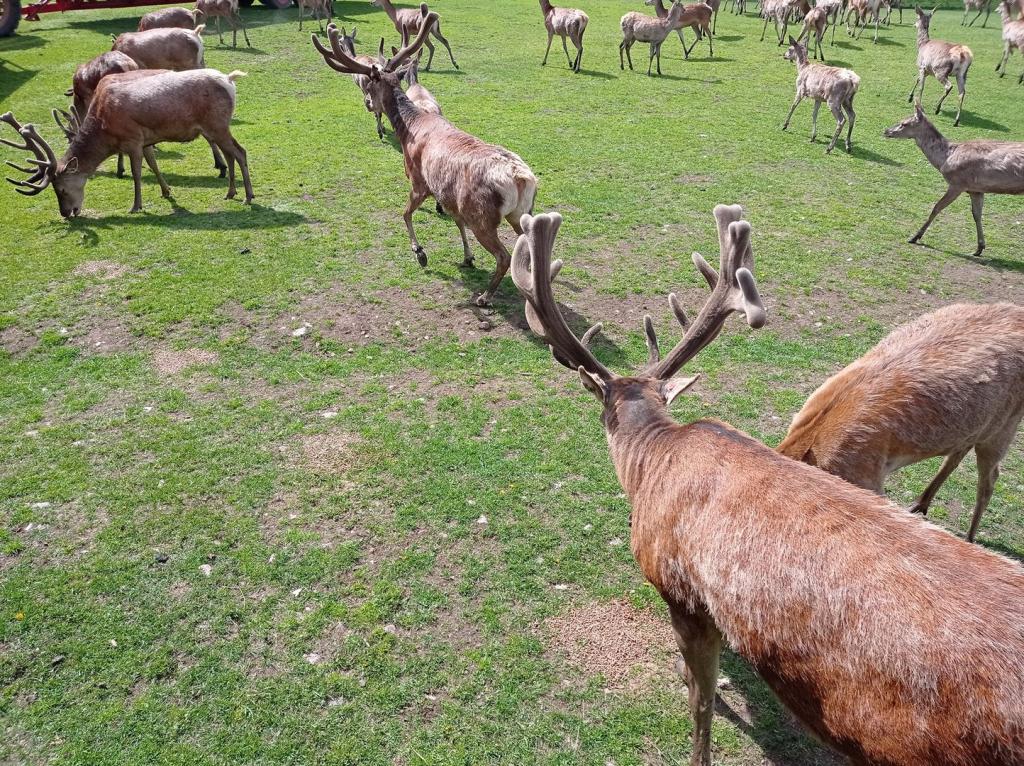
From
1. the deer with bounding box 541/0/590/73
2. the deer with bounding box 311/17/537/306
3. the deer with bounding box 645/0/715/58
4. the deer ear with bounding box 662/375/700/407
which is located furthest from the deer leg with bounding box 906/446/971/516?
the deer with bounding box 645/0/715/58

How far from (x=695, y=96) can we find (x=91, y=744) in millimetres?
17356

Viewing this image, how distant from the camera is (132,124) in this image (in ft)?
32.9

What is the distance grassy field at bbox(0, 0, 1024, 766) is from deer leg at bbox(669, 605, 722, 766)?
223mm

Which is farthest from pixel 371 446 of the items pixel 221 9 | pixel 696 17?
pixel 696 17

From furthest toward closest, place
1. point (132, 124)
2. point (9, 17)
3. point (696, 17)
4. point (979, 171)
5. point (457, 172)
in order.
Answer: point (696, 17) < point (9, 17) < point (132, 124) < point (979, 171) < point (457, 172)

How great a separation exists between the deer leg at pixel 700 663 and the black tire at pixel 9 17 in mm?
26432

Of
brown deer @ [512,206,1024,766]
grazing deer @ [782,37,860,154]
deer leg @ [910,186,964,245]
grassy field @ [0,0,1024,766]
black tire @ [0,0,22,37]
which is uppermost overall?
black tire @ [0,0,22,37]

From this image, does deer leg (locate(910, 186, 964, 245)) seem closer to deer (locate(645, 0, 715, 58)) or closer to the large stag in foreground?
the large stag in foreground

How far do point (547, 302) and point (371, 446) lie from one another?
7.82 feet

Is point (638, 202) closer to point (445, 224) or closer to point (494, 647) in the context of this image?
point (445, 224)

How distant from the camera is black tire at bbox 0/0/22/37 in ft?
69.8

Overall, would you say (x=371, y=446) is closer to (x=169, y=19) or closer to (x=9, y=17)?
(x=169, y=19)

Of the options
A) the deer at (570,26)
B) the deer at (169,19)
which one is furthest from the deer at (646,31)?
the deer at (169,19)

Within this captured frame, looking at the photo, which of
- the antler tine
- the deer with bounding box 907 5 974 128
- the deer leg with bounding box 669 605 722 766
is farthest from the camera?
the deer with bounding box 907 5 974 128
